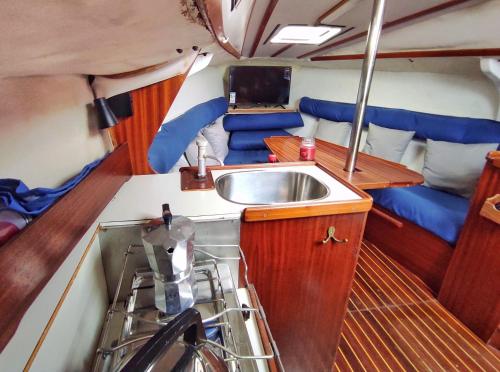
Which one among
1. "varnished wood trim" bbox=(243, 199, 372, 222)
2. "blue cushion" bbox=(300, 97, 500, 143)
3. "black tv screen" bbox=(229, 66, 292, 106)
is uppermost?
"black tv screen" bbox=(229, 66, 292, 106)

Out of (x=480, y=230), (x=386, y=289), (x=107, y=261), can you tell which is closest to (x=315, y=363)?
(x=386, y=289)

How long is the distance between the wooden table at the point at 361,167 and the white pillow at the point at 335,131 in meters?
1.17

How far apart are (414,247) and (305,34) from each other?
6.39 feet

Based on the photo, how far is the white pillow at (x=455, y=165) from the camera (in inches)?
81.5

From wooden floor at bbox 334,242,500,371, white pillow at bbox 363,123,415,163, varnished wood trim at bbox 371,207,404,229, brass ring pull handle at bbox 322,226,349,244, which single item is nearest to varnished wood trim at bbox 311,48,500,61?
white pillow at bbox 363,123,415,163

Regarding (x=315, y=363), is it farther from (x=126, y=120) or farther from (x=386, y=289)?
(x=126, y=120)

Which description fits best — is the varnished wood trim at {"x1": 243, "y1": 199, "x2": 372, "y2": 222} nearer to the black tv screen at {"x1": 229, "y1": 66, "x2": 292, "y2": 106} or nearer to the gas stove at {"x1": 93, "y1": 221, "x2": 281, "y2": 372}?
the gas stove at {"x1": 93, "y1": 221, "x2": 281, "y2": 372}

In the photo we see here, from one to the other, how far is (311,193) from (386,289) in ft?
3.71

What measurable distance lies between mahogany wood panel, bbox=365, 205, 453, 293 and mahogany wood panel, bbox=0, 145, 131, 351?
2.04 meters

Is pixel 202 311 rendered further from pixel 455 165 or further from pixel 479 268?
pixel 455 165

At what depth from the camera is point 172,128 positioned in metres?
1.97

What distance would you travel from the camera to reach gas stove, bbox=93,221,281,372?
1.84ft

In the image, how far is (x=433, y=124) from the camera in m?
2.51

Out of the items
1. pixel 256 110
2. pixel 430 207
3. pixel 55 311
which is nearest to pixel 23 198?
pixel 55 311
